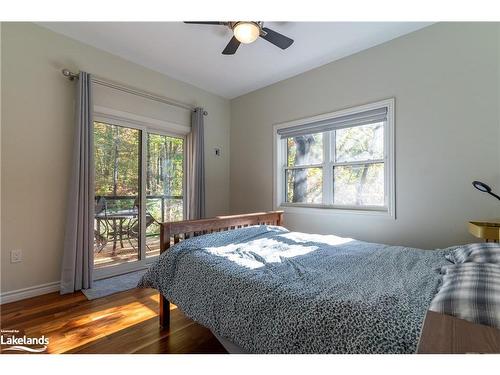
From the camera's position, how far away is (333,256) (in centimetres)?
162

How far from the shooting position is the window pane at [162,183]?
10.2ft

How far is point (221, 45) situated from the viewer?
8.27ft

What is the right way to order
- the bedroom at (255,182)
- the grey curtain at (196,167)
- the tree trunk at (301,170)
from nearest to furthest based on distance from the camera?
the bedroom at (255,182) → the tree trunk at (301,170) → the grey curtain at (196,167)

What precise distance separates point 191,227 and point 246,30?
1566 mm

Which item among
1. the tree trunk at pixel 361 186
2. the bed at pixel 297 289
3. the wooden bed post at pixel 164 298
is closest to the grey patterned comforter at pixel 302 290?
the bed at pixel 297 289

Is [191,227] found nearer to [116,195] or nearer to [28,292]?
[116,195]

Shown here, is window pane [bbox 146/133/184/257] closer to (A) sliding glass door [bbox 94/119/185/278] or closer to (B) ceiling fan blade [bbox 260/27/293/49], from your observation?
(A) sliding glass door [bbox 94/119/185/278]

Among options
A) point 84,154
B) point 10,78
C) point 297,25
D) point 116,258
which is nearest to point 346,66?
point 297,25

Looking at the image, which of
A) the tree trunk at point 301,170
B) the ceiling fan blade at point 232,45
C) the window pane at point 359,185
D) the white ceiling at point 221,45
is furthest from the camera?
the tree trunk at point 301,170

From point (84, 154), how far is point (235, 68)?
1.99 metres

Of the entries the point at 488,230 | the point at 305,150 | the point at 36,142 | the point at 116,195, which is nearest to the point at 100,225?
the point at 116,195

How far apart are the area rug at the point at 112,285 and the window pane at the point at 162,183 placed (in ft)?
1.29

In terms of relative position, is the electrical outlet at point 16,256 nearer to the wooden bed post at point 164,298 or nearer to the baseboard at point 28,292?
the baseboard at point 28,292
